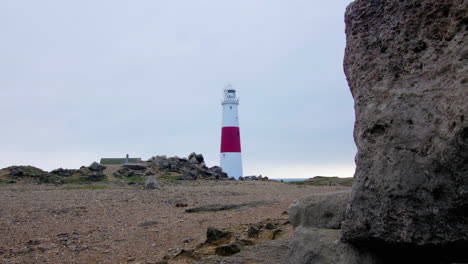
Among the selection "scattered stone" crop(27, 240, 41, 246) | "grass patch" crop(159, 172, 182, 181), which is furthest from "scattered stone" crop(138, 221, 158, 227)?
"grass patch" crop(159, 172, 182, 181)

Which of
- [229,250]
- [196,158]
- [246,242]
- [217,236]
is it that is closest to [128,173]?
[196,158]

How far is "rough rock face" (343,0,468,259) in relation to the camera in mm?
3609

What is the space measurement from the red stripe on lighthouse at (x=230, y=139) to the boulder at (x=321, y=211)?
1396 inches

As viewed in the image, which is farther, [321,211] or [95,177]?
[95,177]

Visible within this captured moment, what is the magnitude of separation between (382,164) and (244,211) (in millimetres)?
10772

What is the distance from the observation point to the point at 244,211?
14.6 m

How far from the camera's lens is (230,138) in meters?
42.2

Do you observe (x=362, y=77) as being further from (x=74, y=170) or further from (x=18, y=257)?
(x=74, y=170)

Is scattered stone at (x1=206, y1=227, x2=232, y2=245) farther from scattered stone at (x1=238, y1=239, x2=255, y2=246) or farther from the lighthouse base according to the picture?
the lighthouse base

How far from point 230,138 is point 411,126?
3833 centimetres

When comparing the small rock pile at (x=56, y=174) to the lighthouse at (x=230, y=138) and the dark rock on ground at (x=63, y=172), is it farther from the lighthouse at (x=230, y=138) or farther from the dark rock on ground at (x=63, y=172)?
the lighthouse at (x=230, y=138)

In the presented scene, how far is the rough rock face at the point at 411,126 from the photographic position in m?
3.61

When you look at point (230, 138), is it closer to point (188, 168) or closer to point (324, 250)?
point (188, 168)

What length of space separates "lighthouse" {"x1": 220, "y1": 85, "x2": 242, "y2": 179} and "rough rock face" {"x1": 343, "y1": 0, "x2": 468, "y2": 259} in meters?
36.5
